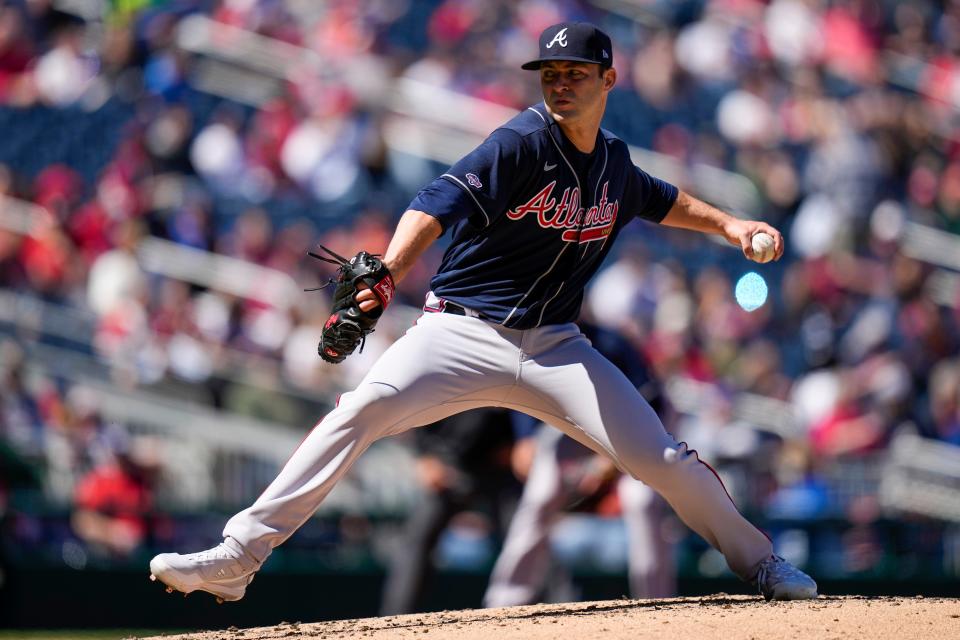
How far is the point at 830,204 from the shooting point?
444 inches

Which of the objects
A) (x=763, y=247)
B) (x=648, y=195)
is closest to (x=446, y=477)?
(x=648, y=195)

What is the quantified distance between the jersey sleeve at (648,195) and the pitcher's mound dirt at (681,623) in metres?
1.41

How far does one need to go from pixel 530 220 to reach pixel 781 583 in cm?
155

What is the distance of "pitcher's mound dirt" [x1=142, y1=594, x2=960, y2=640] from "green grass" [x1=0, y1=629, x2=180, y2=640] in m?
3.70

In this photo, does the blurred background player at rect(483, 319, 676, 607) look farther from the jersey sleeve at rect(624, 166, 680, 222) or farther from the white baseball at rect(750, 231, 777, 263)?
the white baseball at rect(750, 231, 777, 263)

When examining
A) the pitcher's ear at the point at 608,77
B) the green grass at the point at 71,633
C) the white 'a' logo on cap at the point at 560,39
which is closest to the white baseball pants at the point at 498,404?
the pitcher's ear at the point at 608,77

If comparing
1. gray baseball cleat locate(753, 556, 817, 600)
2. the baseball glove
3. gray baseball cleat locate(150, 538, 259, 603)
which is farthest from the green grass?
the baseball glove

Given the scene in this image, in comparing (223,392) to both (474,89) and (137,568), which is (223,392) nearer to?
(137,568)

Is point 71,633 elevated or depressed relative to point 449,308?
depressed

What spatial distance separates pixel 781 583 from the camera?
15.9 feet

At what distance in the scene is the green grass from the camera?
8.39 metres

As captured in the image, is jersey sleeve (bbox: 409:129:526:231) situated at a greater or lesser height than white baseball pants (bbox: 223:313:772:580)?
greater

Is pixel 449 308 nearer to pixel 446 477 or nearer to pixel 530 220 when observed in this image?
pixel 530 220

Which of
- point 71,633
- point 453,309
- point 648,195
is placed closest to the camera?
point 453,309
